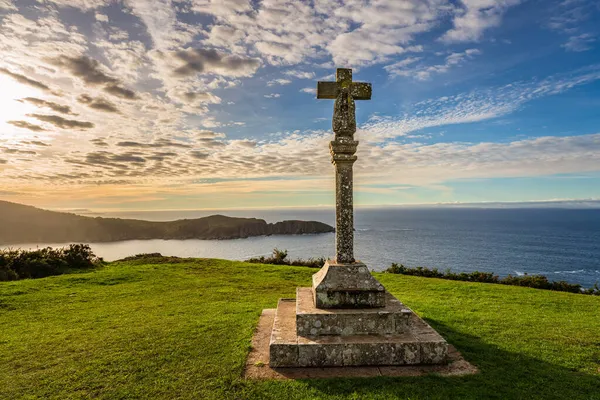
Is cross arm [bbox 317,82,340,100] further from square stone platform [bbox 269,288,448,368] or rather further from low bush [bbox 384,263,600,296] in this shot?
low bush [bbox 384,263,600,296]

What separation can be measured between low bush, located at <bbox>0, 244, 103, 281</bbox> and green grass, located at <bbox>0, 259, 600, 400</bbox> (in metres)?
3.56

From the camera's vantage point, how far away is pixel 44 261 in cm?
1780

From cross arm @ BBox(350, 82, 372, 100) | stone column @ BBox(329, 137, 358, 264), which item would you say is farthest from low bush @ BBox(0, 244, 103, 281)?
cross arm @ BBox(350, 82, 372, 100)

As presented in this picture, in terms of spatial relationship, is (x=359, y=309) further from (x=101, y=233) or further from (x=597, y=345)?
(x=101, y=233)

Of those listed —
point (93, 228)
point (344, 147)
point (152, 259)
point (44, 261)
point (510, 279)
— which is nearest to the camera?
point (344, 147)

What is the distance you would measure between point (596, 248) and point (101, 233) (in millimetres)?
98336

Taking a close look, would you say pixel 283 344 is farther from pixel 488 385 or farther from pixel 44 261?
pixel 44 261

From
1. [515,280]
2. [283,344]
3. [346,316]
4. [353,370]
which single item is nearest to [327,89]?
[346,316]

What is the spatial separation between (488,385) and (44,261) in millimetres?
20873

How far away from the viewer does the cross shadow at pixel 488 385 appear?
16.8 feet

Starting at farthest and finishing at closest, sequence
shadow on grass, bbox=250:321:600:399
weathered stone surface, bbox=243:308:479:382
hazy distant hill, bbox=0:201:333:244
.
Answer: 1. hazy distant hill, bbox=0:201:333:244
2. weathered stone surface, bbox=243:308:479:382
3. shadow on grass, bbox=250:321:600:399

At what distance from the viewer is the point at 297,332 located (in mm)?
6660

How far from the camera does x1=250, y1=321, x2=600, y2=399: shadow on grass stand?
5125mm

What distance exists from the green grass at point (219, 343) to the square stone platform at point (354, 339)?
2.04ft
